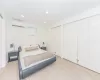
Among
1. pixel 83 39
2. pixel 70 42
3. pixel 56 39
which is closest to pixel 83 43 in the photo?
pixel 83 39

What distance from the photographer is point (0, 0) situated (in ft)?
7.07

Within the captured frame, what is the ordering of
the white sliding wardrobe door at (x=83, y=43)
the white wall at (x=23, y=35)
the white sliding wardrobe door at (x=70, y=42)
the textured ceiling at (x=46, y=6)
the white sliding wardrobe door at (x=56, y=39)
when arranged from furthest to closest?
the white sliding wardrobe door at (x=56, y=39), the white wall at (x=23, y=35), the white sliding wardrobe door at (x=70, y=42), the white sliding wardrobe door at (x=83, y=43), the textured ceiling at (x=46, y=6)

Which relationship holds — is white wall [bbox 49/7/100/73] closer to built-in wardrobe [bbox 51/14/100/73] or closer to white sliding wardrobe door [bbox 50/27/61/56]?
built-in wardrobe [bbox 51/14/100/73]

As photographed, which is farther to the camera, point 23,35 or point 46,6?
point 23,35

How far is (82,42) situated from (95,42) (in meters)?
0.57

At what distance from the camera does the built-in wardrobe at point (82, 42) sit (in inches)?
105

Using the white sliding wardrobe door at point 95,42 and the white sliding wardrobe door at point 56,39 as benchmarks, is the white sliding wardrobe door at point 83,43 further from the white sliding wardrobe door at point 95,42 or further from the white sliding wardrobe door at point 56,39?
the white sliding wardrobe door at point 56,39

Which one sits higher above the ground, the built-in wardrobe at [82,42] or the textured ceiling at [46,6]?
the textured ceiling at [46,6]

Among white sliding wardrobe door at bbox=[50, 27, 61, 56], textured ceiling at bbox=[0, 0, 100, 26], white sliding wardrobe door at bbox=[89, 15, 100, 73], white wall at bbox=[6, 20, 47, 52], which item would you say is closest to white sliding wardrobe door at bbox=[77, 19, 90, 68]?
white sliding wardrobe door at bbox=[89, 15, 100, 73]

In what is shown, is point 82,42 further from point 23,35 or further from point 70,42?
point 23,35

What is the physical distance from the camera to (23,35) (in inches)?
193

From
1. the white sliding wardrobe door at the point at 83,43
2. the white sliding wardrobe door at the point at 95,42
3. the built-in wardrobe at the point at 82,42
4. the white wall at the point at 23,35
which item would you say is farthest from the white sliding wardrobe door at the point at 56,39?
the white sliding wardrobe door at the point at 95,42

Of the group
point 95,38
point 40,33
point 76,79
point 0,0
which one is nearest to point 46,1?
point 0,0

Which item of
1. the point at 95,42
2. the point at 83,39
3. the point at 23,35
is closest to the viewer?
the point at 95,42
